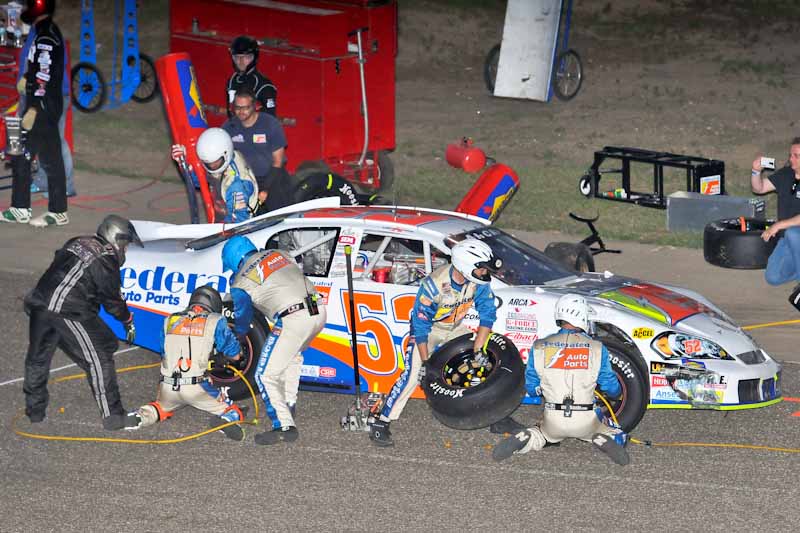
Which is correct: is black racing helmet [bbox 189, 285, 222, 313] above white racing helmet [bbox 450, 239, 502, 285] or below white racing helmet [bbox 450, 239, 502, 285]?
below

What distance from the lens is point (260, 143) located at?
12891 mm

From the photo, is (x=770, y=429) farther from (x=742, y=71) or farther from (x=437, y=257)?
(x=742, y=71)

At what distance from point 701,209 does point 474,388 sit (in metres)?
6.75

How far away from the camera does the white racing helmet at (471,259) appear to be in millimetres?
8716

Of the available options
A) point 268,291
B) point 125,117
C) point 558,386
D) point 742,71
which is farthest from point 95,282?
point 742,71

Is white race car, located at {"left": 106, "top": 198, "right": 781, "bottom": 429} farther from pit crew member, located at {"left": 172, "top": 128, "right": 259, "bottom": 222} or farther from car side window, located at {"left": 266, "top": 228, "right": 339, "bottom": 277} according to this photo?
pit crew member, located at {"left": 172, "top": 128, "right": 259, "bottom": 222}

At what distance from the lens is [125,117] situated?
2125cm

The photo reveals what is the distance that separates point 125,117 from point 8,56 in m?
3.63

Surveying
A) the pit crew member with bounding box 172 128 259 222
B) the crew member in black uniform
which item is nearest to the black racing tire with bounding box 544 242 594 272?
the pit crew member with bounding box 172 128 259 222

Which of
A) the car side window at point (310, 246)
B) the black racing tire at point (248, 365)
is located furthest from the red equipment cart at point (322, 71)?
the black racing tire at point (248, 365)

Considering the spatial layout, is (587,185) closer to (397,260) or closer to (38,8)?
(397,260)

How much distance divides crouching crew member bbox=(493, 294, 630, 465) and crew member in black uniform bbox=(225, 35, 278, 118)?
6.41 meters

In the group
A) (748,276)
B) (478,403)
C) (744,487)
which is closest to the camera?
(744,487)

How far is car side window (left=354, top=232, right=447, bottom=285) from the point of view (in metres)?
9.51
